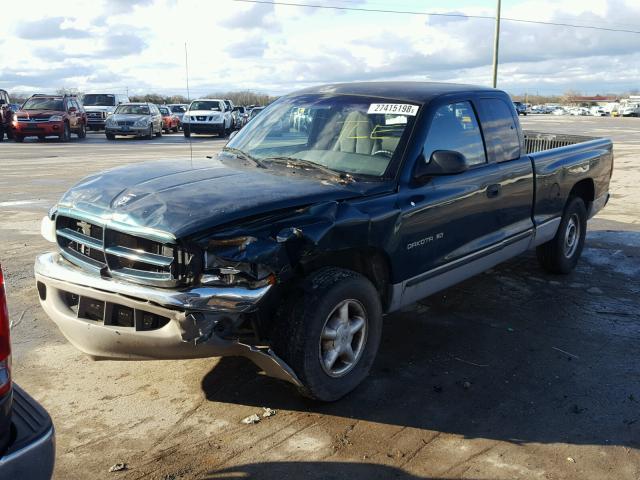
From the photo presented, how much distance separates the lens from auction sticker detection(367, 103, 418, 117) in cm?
456

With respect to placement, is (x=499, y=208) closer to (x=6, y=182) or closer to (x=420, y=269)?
(x=420, y=269)

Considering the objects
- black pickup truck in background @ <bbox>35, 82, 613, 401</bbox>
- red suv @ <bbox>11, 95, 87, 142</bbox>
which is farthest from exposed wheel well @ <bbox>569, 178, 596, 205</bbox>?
red suv @ <bbox>11, 95, 87, 142</bbox>

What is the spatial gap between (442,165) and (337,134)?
2.68ft

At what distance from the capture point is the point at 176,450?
333cm

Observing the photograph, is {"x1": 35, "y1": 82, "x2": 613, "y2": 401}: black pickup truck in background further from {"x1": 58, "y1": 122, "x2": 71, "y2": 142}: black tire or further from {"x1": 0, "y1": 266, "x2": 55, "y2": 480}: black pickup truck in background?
{"x1": 58, "y1": 122, "x2": 71, "y2": 142}: black tire

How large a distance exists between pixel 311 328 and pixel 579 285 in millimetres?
3888

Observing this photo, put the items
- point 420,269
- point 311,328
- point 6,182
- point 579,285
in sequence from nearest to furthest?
1. point 311,328
2. point 420,269
3. point 579,285
4. point 6,182

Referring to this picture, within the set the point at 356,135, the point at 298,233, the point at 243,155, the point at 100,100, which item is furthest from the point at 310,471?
the point at 100,100

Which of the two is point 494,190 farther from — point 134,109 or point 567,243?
point 134,109

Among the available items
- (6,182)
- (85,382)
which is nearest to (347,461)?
(85,382)

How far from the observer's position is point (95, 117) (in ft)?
106

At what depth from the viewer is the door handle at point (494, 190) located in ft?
16.4

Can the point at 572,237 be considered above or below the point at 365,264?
below

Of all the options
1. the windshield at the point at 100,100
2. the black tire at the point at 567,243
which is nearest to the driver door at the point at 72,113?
the windshield at the point at 100,100
